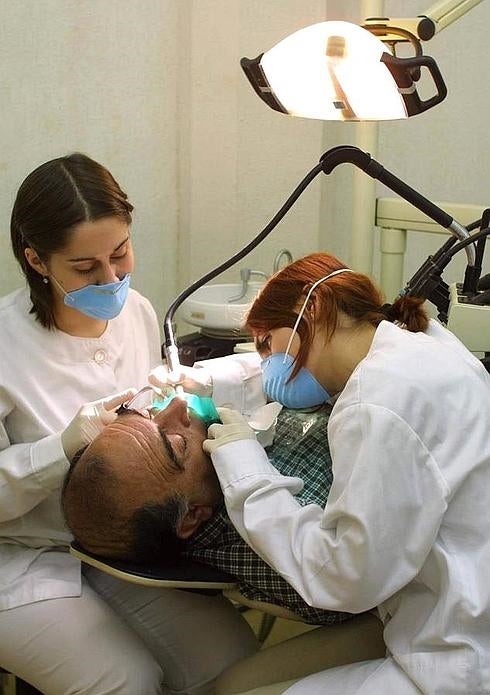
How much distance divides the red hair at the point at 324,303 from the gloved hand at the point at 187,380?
0.67 feet

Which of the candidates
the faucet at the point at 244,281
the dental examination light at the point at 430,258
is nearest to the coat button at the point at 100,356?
the dental examination light at the point at 430,258

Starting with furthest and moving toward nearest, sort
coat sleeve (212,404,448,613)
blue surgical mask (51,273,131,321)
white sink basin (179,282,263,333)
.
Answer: white sink basin (179,282,263,333) < blue surgical mask (51,273,131,321) < coat sleeve (212,404,448,613)

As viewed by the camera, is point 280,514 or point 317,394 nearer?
point 280,514

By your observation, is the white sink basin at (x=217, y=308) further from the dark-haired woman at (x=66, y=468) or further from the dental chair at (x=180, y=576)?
the dental chair at (x=180, y=576)

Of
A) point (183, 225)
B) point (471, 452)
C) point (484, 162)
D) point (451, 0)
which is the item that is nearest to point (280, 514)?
point (471, 452)

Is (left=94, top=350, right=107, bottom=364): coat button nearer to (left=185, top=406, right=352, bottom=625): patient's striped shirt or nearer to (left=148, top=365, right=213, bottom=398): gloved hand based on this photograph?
(left=148, top=365, right=213, bottom=398): gloved hand

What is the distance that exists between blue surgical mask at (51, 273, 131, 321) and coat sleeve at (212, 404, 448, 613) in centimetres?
59

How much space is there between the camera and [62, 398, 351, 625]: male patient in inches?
57.7

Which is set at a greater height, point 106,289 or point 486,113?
point 486,113

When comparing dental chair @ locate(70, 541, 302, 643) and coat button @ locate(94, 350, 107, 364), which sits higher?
coat button @ locate(94, 350, 107, 364)

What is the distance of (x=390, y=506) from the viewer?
1294 mm

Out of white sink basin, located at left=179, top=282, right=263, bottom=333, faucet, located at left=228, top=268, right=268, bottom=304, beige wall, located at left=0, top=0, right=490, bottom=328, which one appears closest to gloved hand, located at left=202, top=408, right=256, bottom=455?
white sink basin, located at left=179, top=282, right=263, bottom=333

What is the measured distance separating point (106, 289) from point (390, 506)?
75cm

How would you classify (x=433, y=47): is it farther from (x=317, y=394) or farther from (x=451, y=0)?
(x=317, y=394)
